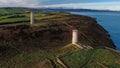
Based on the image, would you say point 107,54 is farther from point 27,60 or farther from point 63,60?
point 27,60

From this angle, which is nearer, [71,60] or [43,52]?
[71,60]

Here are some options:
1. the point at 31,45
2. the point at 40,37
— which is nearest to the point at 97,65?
the point at 31,45

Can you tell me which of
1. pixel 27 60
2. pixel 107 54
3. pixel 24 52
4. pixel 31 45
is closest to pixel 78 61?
pixel 107 54

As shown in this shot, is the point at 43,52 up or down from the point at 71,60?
down

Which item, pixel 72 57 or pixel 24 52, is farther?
pixel 24 52

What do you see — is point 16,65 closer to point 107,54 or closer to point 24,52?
point 24,52

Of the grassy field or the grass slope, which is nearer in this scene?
the grass slope

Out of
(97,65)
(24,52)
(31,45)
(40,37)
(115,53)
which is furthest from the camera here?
(40,37)

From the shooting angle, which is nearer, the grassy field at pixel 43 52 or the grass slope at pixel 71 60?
the grass slope at pixel 71 60

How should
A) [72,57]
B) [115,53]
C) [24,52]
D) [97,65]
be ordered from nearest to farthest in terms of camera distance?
[97,65]
[72,57]
[115,53]
[24,52]
